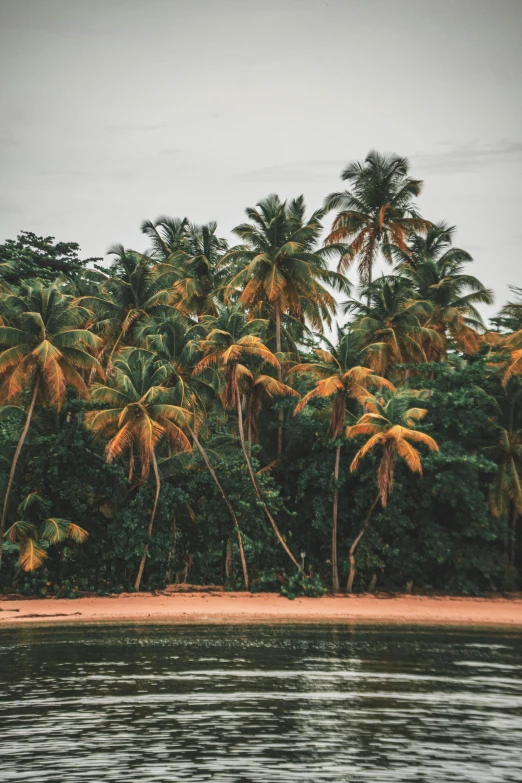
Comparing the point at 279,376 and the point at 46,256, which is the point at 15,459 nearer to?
the point at 279,376

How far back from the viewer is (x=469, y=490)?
104 feet

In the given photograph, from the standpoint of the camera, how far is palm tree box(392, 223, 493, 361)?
39.1 metres

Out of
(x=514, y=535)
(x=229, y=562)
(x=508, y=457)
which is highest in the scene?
(x=508, y=457)

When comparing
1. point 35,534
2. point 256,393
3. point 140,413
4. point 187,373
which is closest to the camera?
point 35,534

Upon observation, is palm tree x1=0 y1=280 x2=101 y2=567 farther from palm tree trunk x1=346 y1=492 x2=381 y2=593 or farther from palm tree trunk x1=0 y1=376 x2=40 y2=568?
palm tree trunk x1=346 y1=492 x2=381 y2=593

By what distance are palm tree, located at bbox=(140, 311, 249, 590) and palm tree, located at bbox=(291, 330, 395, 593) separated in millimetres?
3795

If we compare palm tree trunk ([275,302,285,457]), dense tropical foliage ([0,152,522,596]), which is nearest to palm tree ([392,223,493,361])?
dense tropical foliage ([0,152,522,596])

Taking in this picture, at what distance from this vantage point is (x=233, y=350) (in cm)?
3047

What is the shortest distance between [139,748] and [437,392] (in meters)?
25.0

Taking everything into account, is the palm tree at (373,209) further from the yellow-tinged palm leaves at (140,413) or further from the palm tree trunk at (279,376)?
the yellow-tinged palm leaves at (140,413)

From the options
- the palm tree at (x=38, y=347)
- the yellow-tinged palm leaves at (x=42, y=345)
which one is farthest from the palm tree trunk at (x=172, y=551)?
the yellow-tinged palm leaves at (x=42, y=345)

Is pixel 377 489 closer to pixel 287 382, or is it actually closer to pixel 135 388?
pixel 287 382

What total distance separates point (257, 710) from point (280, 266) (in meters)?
25.4

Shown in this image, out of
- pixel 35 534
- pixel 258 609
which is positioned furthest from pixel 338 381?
pixel 35 534
